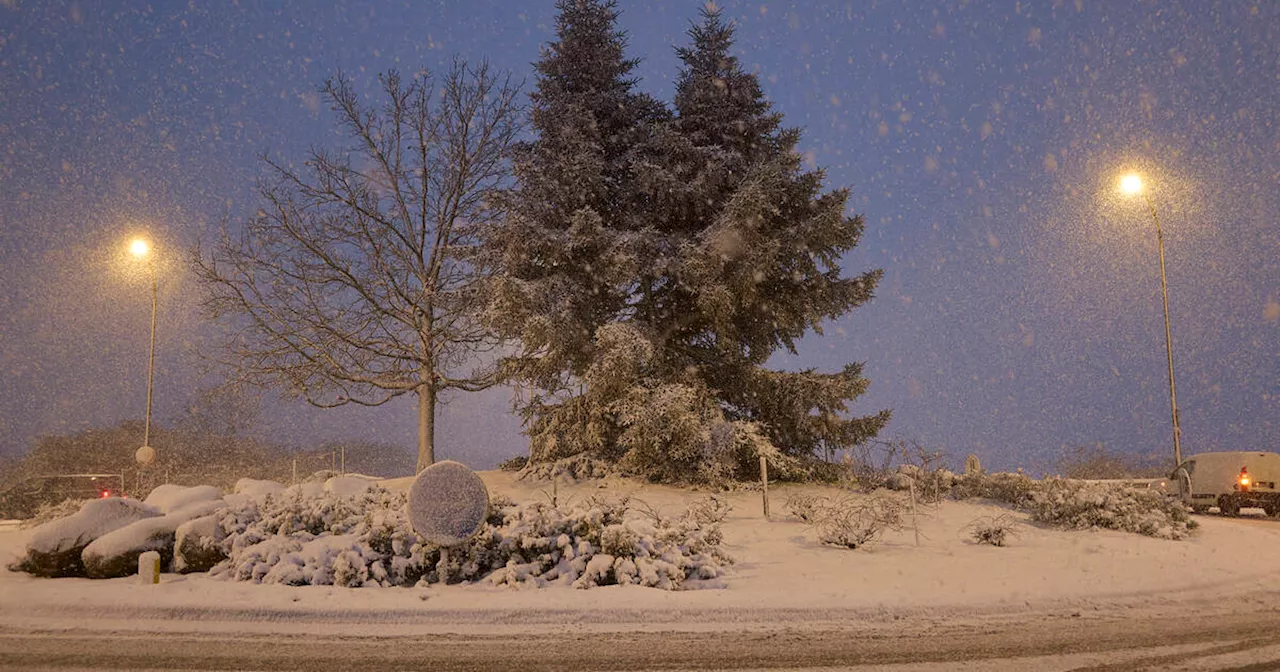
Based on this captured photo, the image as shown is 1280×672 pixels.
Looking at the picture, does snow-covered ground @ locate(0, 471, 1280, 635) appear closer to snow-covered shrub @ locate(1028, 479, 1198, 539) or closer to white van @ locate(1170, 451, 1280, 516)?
snow-covered shrub @ locate(1028, 479, 1198, 539)

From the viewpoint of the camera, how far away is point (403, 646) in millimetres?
6297

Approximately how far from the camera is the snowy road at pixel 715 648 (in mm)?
5711

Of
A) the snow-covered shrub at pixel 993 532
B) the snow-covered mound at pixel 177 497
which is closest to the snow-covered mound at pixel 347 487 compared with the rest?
the snow-covered mound at pixel 177 497

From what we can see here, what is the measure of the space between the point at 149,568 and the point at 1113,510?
14.6 metres

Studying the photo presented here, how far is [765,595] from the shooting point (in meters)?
8.08

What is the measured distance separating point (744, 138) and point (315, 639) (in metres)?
16.0

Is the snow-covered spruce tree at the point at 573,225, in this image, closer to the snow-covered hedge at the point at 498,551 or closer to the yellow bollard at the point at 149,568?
the snow-covered hedge at the point at 498,551

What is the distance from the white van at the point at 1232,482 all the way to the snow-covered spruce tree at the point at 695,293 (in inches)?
418

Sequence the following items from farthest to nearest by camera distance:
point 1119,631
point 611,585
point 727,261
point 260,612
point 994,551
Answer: point 727,261 < point 994,551 < point 611,585 < point 260,612 < point 1119,631

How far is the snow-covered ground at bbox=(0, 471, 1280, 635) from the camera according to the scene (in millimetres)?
7383

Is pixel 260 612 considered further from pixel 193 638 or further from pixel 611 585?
pixel 611 585

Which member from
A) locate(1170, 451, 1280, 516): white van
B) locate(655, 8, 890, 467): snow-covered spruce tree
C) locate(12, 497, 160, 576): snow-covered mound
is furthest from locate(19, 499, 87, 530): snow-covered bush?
locate(1170, 451, 1280, 516): white van

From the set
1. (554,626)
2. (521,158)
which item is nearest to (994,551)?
(554,626)

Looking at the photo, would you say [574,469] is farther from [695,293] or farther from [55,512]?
[55,512]
